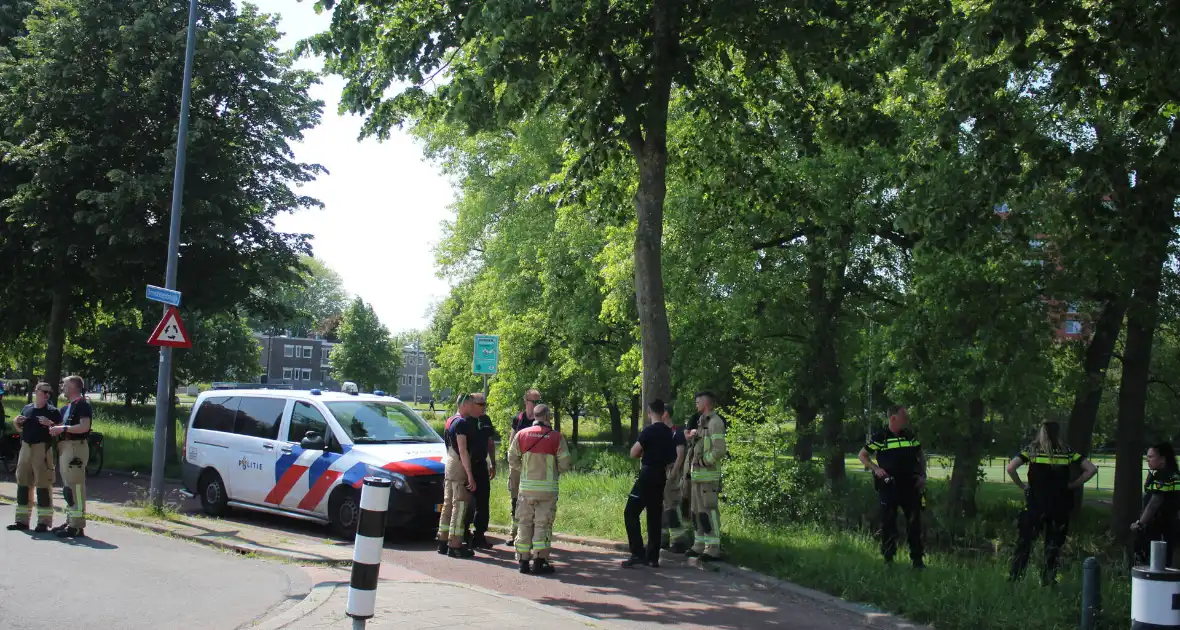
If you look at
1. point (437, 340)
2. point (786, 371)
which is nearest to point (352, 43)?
point (786, 371)

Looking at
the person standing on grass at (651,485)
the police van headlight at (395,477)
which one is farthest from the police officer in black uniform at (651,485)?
the police van headlight at (395,477)

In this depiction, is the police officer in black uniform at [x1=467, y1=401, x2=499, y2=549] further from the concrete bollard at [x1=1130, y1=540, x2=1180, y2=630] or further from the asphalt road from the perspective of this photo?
the concrete bollard at [x1=1130, y1=540, x2=1180, y2=630]

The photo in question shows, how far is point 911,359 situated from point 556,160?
43.3ft

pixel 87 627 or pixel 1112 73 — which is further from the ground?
pixel 1112 73

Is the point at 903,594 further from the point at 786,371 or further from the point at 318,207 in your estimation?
the point at 318,207

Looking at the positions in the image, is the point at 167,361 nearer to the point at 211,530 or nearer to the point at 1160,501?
the point at 211,530

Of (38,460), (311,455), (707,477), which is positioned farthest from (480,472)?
(38,460)

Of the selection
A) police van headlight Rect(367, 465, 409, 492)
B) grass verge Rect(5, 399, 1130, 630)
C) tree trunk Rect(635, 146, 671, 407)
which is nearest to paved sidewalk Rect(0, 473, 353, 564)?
grass verge Rect(5, 399, 1130, 630)

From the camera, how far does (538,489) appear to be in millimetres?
10039

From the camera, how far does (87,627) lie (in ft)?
22.5

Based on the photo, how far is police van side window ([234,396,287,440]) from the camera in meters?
13.1

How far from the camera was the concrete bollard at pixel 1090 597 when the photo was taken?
7.12m

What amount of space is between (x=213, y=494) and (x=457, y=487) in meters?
4.92

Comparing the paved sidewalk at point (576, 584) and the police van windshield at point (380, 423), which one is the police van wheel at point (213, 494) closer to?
the paved sidewalk at point (576, 584)
